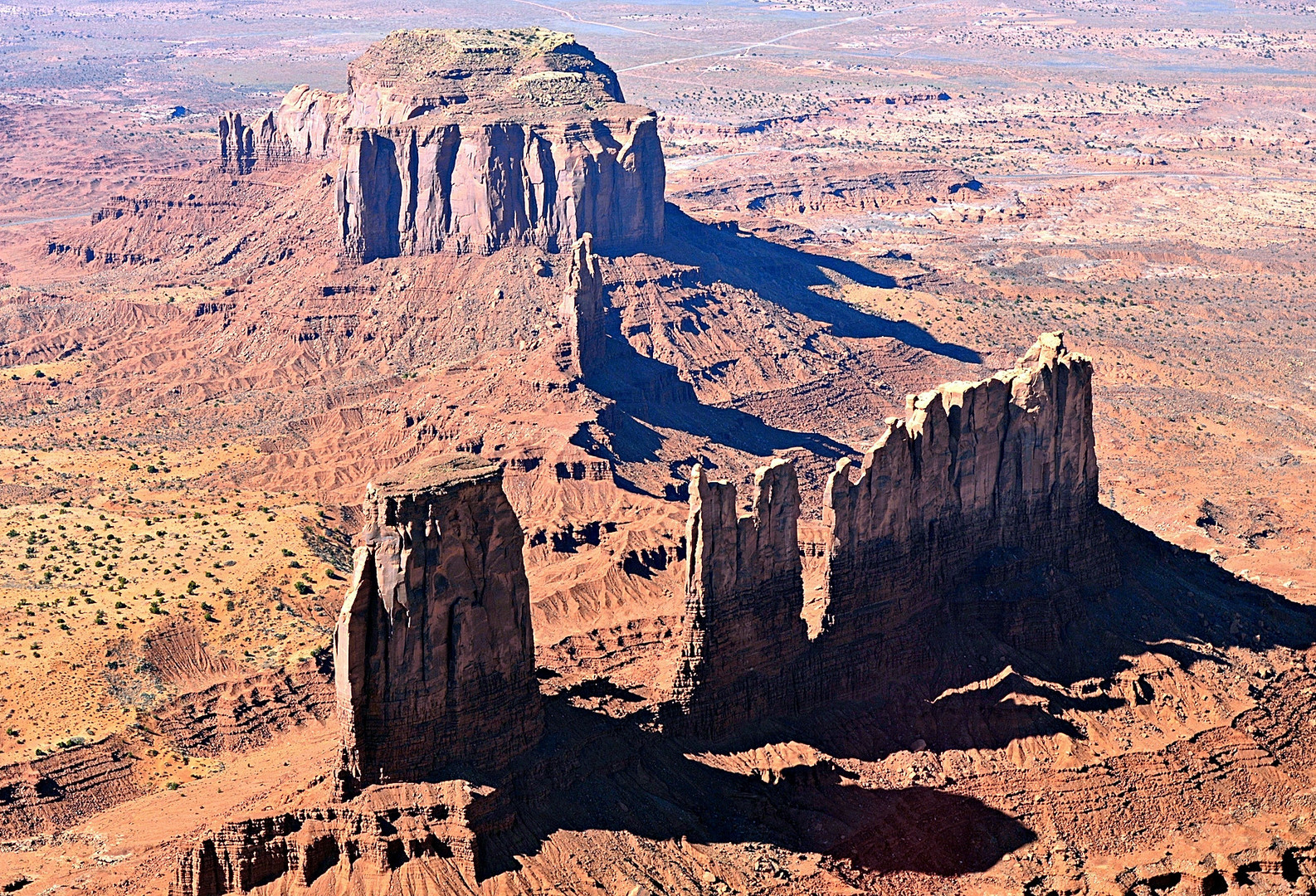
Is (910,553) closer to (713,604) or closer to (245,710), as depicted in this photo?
(713,604)

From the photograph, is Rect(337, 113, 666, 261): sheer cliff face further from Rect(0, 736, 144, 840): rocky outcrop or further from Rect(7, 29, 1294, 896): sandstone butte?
Rect(0, 736, 144, 840): rocky outcrop

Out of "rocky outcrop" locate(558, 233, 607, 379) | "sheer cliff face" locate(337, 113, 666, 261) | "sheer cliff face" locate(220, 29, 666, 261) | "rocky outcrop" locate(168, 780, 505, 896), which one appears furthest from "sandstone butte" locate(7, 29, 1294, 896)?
"sheer cliff face" locate(220, 29, 666, 261)

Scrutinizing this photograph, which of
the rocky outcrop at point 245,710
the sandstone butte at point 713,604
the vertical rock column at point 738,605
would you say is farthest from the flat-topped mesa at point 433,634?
the rocky outcrop at point 245,710

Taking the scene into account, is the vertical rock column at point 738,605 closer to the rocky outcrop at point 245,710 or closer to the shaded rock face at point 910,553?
the shaded rock face at point 910,553

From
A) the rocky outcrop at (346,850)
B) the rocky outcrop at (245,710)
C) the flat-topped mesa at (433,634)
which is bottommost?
the rocky outcrop at (245,710)

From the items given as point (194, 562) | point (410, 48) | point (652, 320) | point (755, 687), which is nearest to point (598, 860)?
point (755, 687)

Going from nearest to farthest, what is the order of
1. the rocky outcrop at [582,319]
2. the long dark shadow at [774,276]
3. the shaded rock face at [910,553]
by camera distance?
the shaded rock face at [910,553], the rocky outcrop at [582,319], the long dark shadow at [774,276]

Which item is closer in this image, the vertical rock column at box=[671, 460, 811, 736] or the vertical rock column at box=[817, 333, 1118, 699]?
the vertical rock column at box=[671, 460, 811, 736]

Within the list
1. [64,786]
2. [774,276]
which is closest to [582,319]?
[774,276]
